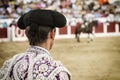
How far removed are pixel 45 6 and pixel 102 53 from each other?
0.84 metres

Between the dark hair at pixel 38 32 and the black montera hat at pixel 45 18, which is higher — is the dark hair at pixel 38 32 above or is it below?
below

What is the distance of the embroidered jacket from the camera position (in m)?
1.33

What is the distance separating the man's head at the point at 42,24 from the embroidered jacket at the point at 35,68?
1.5 inches

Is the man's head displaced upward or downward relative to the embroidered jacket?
upward

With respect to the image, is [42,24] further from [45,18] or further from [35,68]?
[35,68]

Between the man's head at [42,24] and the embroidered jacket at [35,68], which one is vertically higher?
the man's head at [42,24]

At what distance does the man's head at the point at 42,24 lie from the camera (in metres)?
1.38

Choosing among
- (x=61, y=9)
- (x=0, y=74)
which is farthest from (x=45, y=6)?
(x=0, y=74)

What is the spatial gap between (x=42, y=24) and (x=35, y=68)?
162mm

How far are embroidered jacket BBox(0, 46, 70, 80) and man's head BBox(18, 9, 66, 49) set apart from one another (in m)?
0.04

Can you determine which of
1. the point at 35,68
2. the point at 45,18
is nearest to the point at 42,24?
the point at 45,18

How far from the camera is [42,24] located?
1.38 m

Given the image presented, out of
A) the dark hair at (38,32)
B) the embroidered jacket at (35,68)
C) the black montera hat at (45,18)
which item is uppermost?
the black montera hat at (45,18)

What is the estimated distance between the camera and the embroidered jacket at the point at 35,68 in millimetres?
1329
